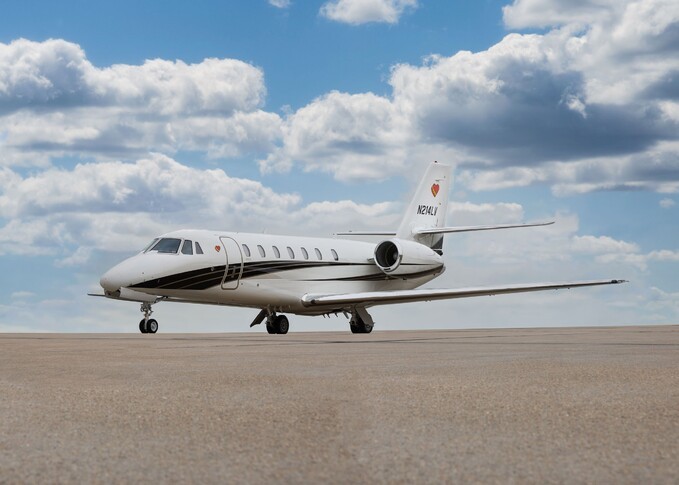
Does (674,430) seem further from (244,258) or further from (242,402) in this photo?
(244,258)

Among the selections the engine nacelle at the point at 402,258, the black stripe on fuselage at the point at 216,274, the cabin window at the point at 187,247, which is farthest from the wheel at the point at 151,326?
the engine nacelle at the point at 402,258

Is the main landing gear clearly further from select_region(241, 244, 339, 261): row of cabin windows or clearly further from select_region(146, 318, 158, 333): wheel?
select_region(146, 318, 158, 333): wheel

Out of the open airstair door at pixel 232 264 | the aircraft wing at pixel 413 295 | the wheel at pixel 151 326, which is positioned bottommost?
the wheel at pixel 151 326

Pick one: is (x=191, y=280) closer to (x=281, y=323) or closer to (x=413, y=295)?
(x=281, y=323)

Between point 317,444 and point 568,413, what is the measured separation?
2419 millimetres

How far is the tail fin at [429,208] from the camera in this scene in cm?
3872

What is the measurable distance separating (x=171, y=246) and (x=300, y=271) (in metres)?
5.53

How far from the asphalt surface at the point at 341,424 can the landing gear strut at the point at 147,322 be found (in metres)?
15.4

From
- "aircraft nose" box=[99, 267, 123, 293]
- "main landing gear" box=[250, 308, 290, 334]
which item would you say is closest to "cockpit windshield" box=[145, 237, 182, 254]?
"aircraft nose" box=[99, 267, 123, 293]

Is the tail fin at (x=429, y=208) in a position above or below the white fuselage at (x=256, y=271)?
above

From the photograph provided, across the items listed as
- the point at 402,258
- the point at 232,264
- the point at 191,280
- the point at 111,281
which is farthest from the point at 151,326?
the point at 402,258

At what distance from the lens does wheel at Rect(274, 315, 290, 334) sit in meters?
32.4

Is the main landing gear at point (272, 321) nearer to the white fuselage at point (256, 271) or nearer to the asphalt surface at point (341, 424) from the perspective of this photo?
the white fuselage at point (256, 271)

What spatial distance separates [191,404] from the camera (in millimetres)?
7898
